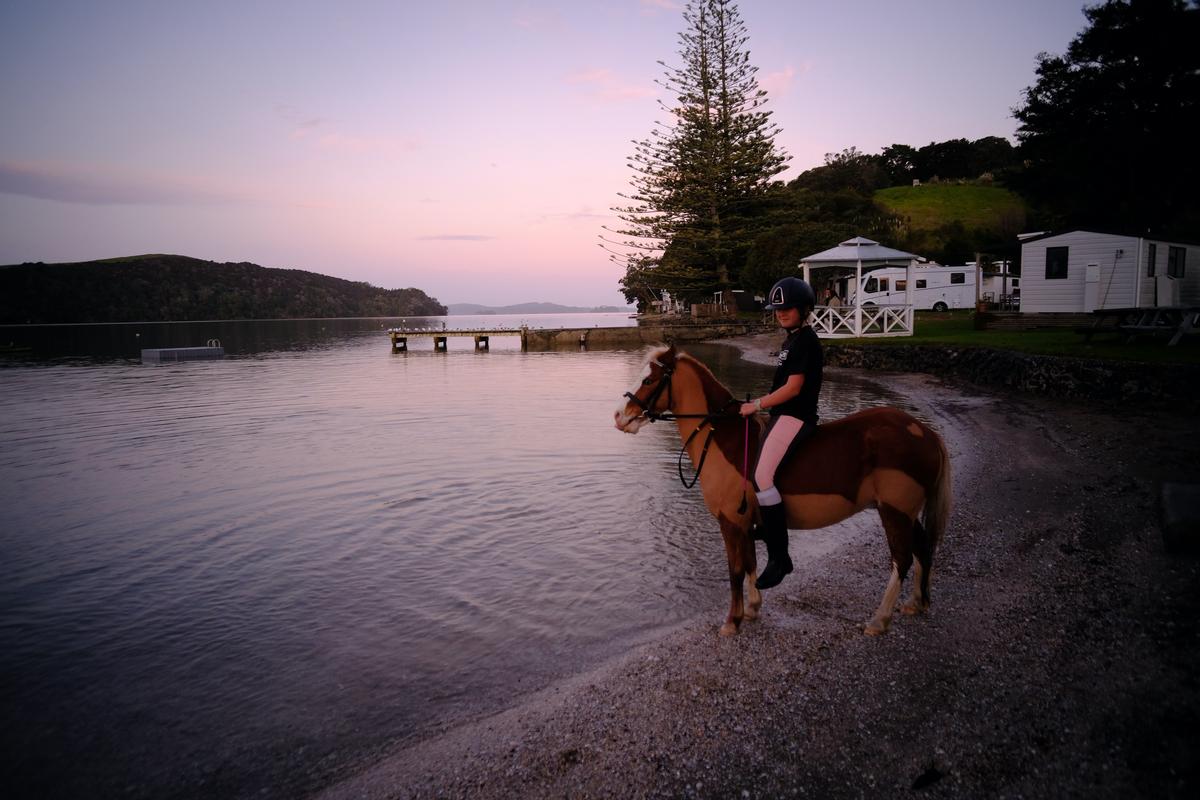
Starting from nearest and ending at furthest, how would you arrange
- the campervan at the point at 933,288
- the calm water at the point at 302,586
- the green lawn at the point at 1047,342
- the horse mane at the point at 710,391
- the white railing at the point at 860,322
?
the calm water at the point at 302,586, the horse mane at the point at 710,391, the green lawn at the point at 1047,342, the white railing at the point at 860,322, the campervan at the point at 933,288

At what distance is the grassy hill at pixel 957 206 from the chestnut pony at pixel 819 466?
221ft

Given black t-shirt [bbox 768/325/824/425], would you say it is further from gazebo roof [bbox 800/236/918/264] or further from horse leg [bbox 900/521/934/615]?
gazebo roof [bbox 800/236/918/264]

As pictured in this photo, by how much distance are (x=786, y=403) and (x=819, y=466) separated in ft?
2.00

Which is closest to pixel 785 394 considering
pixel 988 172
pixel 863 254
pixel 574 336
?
pixel 863 254

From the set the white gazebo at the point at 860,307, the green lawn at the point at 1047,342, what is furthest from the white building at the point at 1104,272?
the white gazebo at the point at 860,307

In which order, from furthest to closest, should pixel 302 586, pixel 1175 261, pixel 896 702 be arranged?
pixel 1175 261, pixel 302 586, pixel 896 702

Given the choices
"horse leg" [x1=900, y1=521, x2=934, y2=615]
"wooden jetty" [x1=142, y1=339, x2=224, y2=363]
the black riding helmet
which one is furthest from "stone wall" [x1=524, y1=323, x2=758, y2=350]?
the black riding helmet

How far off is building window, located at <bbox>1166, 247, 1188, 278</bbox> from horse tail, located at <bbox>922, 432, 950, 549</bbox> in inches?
1227

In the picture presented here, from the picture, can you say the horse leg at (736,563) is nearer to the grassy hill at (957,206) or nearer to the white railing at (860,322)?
the white railing at (860,322)

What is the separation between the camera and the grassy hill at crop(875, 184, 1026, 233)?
63750 millimetres

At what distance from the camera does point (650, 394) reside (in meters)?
5.44

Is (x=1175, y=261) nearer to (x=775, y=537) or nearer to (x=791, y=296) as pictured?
(x=791, y=296)

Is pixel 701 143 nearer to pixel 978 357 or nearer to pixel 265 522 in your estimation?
pixel 978 357

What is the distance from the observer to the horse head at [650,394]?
17.7 feet
